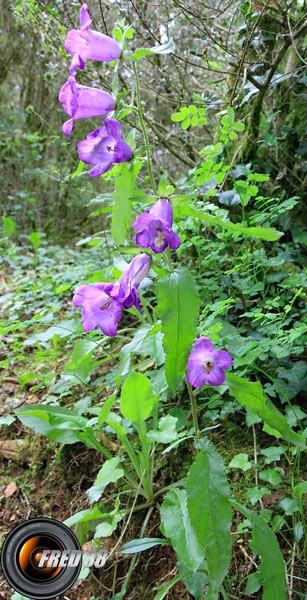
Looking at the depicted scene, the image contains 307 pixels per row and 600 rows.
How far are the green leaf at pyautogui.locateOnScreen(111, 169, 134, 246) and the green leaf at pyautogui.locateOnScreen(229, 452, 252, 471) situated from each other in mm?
1054

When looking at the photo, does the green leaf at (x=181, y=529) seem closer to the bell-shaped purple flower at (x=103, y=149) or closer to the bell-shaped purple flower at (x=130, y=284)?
the bell-shaped purple flower at (x=130, y=284)

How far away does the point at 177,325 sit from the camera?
108 centimetres

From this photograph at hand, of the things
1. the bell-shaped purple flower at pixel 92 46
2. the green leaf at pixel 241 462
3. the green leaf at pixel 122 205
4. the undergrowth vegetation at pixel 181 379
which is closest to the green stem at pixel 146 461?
the undergrowth vegetation at pixel 181 379

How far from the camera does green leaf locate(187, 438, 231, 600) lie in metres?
1.12

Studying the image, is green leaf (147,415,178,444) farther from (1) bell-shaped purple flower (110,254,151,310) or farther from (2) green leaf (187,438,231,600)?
(1) bell-shaped purple flower (110,254,151,310)

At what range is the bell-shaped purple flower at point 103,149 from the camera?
1076 mm

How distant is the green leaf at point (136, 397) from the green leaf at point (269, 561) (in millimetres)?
544

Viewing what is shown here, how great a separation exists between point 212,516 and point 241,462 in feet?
1.81

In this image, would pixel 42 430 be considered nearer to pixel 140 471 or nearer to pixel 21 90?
pixel 140 471

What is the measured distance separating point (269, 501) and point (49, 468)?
3.65ft

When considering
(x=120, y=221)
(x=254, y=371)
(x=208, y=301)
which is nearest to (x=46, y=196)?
(x=208, y=301)

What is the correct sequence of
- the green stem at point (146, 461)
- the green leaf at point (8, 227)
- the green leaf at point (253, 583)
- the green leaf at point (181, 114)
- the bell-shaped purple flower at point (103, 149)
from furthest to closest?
the green leaf at point (8, 227), the green leaf at point (181, 114), the green stem at point (146, 461), the green leaf at point (253, 583), the bell-shaped purple flower at point (103, 149)

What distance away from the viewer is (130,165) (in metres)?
1.16

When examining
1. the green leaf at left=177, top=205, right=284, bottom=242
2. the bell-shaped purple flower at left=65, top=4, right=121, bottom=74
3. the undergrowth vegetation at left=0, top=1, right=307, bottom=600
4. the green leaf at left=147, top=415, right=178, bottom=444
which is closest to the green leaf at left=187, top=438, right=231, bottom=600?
the undergrowth vegetation at left=0, top=1, right=307, bottom=600
